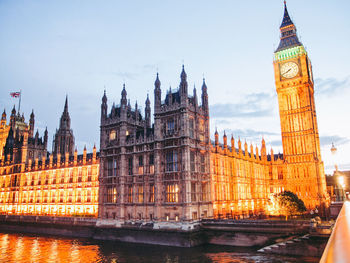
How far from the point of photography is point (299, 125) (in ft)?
299

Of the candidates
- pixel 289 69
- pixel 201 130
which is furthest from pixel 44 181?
pixel 289 69

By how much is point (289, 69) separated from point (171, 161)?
2434 inches

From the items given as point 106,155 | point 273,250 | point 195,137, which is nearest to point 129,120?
point 106,155

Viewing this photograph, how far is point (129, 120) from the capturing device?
65.6 m

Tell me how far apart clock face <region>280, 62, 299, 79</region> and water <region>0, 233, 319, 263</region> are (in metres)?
68.2

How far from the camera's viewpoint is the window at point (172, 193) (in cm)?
5323

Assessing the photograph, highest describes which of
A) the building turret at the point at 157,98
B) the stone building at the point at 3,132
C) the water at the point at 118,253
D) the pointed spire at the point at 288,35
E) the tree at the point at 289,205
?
the pointed spire at the point at 288,35

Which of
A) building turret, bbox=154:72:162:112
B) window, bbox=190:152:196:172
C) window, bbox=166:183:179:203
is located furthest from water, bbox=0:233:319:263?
building turret, bbox=154:72:162:112

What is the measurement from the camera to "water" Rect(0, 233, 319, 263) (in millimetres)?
39906

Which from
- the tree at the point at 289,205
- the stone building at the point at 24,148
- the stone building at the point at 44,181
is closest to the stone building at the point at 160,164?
the tree at the point at 289,205

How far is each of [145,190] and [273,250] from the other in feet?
88.0

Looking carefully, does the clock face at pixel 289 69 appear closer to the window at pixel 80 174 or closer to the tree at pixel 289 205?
the tree at pixel 289 205

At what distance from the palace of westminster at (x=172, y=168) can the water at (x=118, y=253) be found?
6285 millimetres

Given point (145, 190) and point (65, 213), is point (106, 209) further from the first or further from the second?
point (65, 213)
